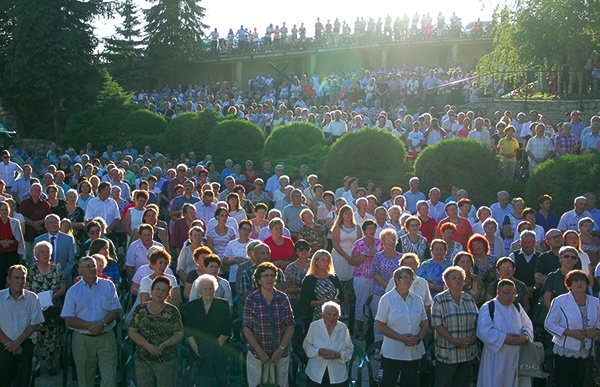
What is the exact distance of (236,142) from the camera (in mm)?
23781

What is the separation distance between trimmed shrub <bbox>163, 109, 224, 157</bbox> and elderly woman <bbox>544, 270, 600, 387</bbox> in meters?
17.1

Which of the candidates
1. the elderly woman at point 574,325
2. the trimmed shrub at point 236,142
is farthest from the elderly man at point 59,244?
the trimmed shrub at point 236,142

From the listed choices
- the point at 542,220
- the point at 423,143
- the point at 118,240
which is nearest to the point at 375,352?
the point at 542,220

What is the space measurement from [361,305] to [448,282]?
9.93 feet

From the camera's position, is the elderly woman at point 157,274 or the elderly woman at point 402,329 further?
the elderly woman at point 157,274

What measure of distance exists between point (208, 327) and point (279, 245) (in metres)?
3.03

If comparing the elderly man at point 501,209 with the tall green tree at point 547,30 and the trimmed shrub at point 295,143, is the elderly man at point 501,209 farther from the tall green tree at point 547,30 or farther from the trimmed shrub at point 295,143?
the tall green tree at point 547,30

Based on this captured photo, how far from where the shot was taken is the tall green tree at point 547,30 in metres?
22.4

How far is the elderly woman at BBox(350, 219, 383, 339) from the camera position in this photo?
480 inches

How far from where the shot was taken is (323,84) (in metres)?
33.1

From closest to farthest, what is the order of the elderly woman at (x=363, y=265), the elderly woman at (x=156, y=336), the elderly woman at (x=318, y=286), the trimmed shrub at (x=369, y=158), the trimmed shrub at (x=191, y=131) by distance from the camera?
the elderly woman at (x=156, y=336), the elderly woman at (x=318, y=286), the elderly woman at (x=363, y=265), the trimmed shrub at (x=369, y=158), the trimmed shrub at (x=191, y=131)

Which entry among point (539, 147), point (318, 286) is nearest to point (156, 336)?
point (318, 286)

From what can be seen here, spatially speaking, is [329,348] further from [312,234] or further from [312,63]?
[312,63]

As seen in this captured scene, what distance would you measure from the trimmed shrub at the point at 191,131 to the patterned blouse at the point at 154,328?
1662cm
